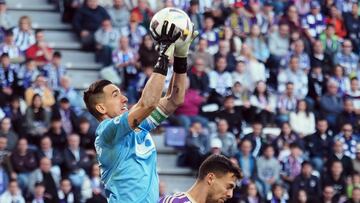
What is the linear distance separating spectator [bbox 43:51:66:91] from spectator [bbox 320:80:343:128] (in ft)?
16.6

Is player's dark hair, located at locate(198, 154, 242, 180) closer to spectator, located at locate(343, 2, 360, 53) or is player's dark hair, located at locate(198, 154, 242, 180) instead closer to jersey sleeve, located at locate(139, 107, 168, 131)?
jersey sleeve, located at locate(139, 107, 168, 131)

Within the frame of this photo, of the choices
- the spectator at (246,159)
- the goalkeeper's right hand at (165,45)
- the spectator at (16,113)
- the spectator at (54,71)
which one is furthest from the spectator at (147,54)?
the goalkeeper's right hand at (165,45)

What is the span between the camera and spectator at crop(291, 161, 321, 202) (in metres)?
20.1

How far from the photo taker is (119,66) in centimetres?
2105

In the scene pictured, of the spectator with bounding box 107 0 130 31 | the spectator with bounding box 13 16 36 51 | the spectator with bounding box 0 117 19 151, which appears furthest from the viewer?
the spectator with bounding box 107 0 130 31

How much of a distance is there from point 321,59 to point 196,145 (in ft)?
17.3

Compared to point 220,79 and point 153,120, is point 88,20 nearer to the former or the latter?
point 220,79

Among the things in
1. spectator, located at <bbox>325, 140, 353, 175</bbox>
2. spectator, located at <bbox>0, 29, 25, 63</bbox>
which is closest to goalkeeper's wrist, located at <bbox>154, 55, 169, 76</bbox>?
spectator, located at <bbox>0, 29, 25, 63</bbox>

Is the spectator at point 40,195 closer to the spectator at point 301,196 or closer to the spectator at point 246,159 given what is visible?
the spectator at point 246,159

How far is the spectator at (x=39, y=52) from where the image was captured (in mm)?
Result: 20438

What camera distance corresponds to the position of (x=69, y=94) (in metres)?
20.1

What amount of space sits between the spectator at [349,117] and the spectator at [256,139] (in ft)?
7.28

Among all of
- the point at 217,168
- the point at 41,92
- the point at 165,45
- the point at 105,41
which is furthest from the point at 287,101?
the point at 165,45

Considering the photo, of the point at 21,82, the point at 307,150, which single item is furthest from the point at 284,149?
the point at 21,82
